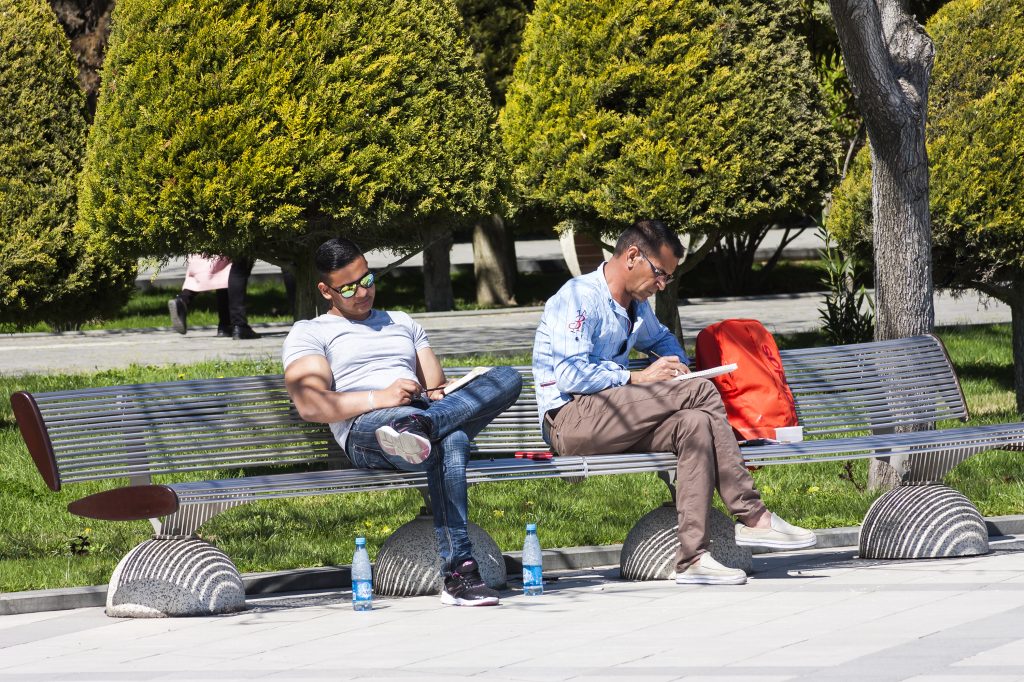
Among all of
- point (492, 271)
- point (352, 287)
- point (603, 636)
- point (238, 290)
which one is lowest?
point (603, 636)

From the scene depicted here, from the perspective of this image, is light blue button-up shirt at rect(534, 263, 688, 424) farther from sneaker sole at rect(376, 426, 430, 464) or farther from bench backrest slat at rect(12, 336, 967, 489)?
sneaker sole at rect(376, 426, 430, 464)

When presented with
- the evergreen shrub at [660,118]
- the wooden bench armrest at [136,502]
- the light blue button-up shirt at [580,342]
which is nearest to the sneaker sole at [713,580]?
the light blue button-up shirt at [580,342]

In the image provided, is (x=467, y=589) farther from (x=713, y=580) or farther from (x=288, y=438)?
(x=288, y=438)

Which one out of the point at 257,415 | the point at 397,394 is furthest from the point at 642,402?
the point at 257,415

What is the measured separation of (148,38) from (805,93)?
5.45 metres

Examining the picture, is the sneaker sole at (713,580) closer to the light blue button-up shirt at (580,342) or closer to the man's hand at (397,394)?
the light blue button-up shirt at (580,342)

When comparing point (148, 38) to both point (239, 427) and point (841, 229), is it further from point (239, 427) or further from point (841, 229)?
point (841, 229)

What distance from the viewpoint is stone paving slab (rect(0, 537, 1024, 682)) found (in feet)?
Result: 15.9

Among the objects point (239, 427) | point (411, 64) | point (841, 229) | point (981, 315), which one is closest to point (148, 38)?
point (411, 64)

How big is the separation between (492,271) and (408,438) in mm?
15870

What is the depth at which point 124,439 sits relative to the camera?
645cm

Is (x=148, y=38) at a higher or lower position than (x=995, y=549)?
higher

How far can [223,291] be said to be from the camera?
1670 centimetres

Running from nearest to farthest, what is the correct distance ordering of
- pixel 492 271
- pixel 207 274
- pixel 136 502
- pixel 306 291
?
pixel 136 502 → pixel 306 291 → pixel 207 274 → pixel 492 271
